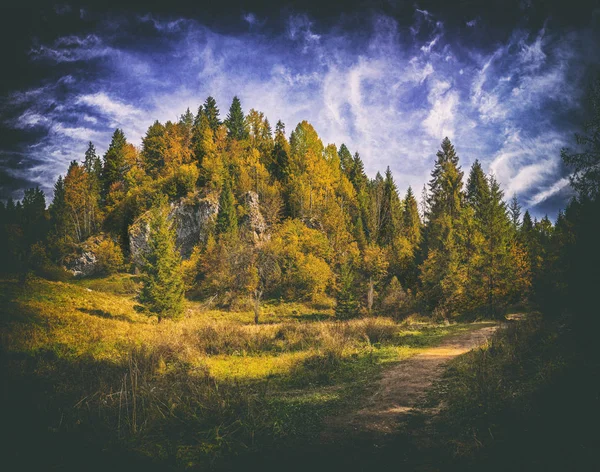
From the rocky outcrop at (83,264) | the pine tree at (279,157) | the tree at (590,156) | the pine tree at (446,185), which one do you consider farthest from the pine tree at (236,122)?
the tree at (590,156)

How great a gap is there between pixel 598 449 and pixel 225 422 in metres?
6.18

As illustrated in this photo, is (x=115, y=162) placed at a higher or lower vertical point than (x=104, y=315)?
higher

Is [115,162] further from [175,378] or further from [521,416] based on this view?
[521,416]

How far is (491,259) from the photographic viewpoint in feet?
102

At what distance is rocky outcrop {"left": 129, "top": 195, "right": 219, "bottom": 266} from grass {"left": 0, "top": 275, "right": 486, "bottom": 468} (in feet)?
103

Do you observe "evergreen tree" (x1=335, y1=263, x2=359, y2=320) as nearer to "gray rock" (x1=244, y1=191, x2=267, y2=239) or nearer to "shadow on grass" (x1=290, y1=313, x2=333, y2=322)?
"shadow on grass" (x1=290, y1=313, x2=333, y2=322)

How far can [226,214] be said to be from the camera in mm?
51312

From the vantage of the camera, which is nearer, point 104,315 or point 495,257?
point 104,315

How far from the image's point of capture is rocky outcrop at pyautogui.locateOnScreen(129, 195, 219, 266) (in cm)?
5388

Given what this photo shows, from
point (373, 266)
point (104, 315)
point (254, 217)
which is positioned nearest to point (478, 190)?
point (373, 266)

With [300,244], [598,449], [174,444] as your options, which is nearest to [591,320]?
[598,449]

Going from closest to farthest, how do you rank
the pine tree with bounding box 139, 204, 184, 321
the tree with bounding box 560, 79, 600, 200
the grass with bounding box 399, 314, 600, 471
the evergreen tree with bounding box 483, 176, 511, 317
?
the grass with bounding box 399, 314, 600, 471 < the tree with bounding box 560, 79, 600, 200 < the pine tree with bounding box 139, 204, 184, 321 < the evergreen tree with bounding box 483, 176, 511, 317

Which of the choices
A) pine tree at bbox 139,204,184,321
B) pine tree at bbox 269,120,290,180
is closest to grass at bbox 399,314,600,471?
pine tree at bbox 139,204,184,321

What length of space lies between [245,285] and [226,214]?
1550 centimetres
